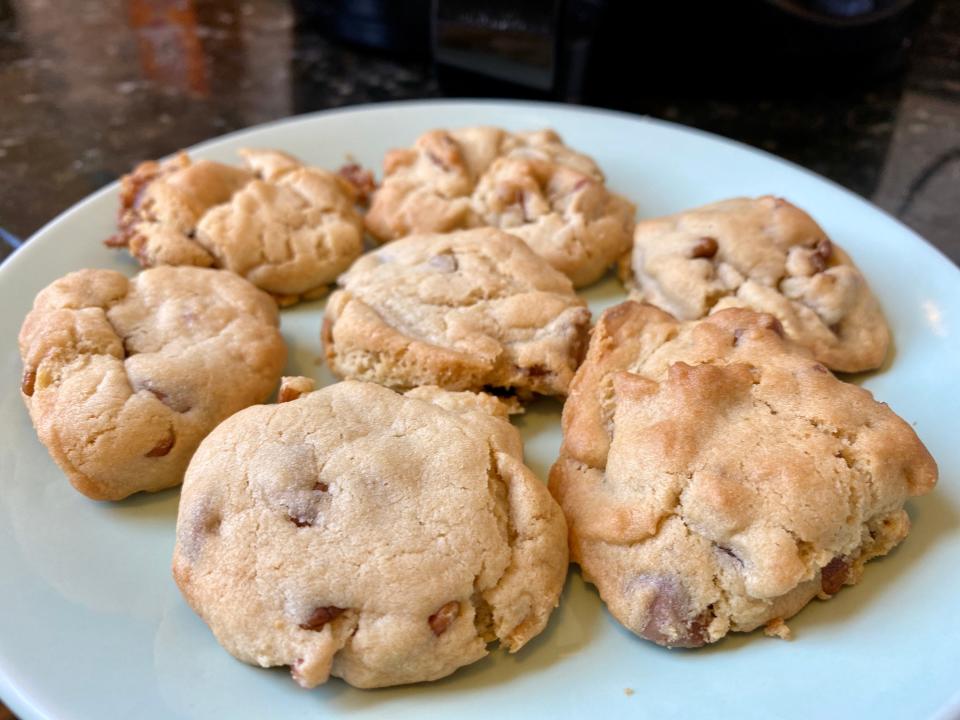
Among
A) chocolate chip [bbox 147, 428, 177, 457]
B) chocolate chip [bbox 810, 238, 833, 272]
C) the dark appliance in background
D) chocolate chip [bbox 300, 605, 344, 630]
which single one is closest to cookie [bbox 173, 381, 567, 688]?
chocolate chip [bbox 300, 605, 344, 630]

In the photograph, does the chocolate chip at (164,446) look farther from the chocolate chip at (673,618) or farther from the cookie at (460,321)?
the chocolate chip at (673,618)

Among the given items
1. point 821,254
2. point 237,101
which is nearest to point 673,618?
point 821,254

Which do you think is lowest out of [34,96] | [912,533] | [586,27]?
[34,96]

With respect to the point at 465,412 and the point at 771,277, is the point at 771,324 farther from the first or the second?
the point at 465,412

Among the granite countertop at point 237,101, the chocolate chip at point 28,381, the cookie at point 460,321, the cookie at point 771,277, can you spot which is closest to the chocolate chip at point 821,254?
the cookie at point 771,277

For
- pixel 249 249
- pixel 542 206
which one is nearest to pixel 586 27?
pixel 542 206

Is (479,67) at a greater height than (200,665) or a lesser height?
greater

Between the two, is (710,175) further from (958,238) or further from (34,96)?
(34,96)
